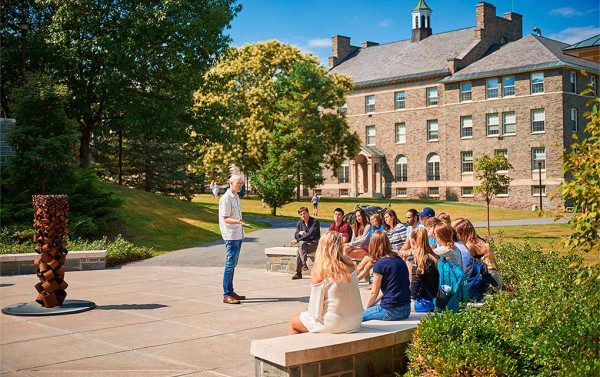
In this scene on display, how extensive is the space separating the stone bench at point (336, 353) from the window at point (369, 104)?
60.7 metres

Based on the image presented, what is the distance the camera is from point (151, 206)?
30922 millimetres

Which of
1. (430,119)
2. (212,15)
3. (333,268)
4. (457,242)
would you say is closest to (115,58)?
(212,15)

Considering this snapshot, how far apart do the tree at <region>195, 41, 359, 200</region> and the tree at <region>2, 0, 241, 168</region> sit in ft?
61.5

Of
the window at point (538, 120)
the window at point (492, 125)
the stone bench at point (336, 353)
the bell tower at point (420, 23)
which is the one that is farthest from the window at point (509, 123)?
the stone bench at point (336, 353)

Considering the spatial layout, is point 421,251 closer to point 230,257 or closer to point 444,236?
point 444,236

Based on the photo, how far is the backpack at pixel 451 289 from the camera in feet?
27.3

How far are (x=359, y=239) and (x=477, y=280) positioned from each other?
4861 mm

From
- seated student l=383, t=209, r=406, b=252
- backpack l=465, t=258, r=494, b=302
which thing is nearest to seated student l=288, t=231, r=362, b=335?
backpack l=465, t=258, r=494, b=302

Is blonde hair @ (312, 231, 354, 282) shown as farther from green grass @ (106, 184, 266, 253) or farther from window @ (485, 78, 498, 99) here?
window @ (485, 78, 498, 99)

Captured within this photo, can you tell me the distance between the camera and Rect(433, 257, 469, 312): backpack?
8328mm

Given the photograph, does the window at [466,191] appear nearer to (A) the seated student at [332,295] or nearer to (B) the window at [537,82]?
(B) the window at [537,82]

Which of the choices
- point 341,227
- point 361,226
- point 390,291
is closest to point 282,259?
point 341,227

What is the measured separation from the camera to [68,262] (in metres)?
17.0

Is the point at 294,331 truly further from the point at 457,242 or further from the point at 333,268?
the point at 457,242
